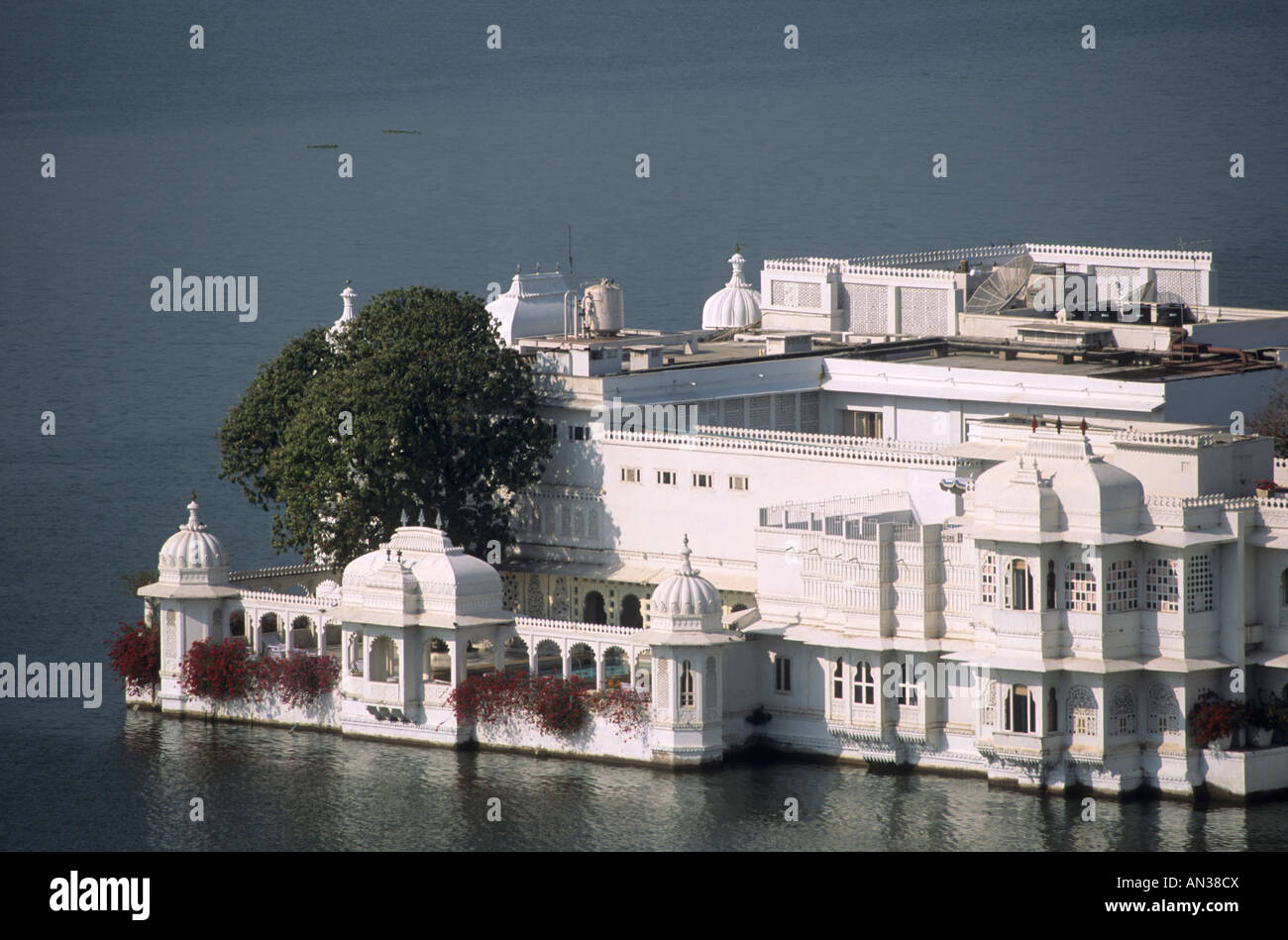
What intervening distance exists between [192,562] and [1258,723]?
29127mm

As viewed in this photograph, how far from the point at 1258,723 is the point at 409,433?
26.1 meters

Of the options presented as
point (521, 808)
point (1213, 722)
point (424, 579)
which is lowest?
point (521, 808)

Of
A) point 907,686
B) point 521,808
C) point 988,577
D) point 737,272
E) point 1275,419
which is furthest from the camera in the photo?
point 737,272

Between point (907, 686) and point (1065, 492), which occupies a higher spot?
point (1065, 492)

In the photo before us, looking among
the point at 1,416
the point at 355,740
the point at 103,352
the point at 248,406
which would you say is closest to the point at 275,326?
the point at 103,352

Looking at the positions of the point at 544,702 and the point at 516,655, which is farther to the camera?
the point at 516,655

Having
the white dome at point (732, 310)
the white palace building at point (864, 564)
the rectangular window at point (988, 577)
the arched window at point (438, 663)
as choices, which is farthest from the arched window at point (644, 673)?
the white dome at point (732, 310)

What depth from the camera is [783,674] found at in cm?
8562

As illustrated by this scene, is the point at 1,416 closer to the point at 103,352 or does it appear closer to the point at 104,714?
the point at 103,352

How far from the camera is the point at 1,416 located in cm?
15362

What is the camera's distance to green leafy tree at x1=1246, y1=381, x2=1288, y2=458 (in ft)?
314

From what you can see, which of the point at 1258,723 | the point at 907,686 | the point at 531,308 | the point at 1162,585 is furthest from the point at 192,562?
the point at 1258,723

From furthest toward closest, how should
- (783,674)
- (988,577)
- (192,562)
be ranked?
1. (192,562)
2. (783,674)
3. (988,577)

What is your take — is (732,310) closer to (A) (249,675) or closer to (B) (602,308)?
(B) (602,308)
